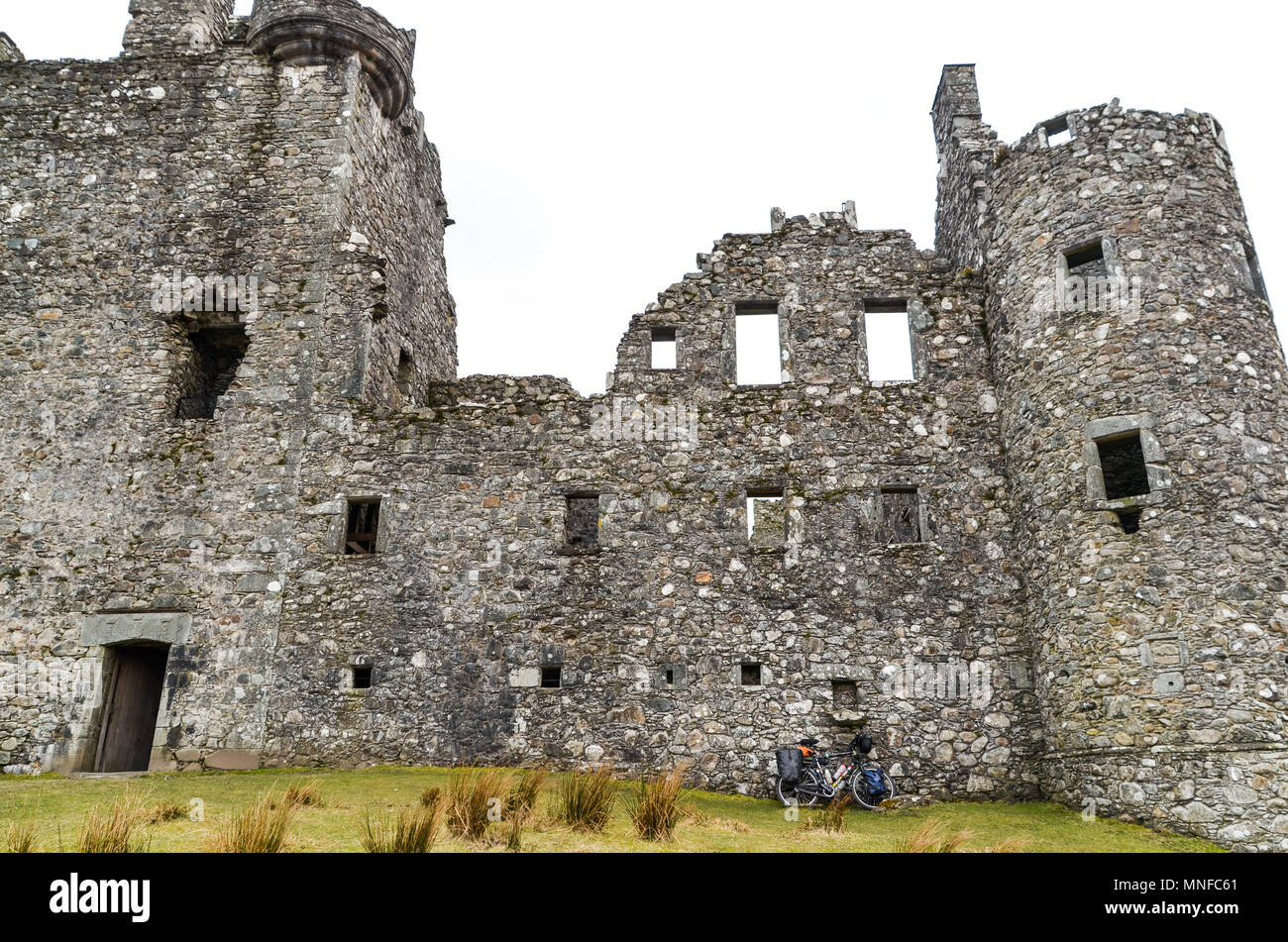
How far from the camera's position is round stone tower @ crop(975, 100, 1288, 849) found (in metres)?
9.59

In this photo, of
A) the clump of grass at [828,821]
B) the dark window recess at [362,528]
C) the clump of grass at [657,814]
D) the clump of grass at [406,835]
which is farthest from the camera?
the dark window recess at [362,528]

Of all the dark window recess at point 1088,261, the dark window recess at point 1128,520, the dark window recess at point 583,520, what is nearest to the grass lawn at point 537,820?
the dark window recess at point 1128,520

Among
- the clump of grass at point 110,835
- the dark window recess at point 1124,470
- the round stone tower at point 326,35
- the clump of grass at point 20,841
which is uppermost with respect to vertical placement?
Result: the round stone tower at point 326,35

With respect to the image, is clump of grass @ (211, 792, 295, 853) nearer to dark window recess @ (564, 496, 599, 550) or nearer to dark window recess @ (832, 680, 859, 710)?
dark window recess @ (564, 496, 599, 550)

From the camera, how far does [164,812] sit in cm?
797

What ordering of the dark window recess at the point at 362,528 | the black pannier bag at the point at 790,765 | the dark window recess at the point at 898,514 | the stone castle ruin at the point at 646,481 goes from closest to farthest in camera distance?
1. the stone castle ruin at the point at 646,481
2. the black pannier bag at the point at 790,765
3. the dark window recess at the point at 898,514
4. the dark window recess at the point at 362,528

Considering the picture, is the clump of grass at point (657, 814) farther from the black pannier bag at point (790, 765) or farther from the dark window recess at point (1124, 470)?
the dark window recess at point (1124, 470)

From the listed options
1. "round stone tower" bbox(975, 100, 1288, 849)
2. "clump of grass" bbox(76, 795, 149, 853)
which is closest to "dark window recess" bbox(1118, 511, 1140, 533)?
"round stone tower" bbox(975, 100, 1288, 849)

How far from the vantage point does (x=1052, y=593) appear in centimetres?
1125

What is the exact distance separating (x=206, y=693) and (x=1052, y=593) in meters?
11.4

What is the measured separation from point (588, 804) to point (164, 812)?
381 centimetres

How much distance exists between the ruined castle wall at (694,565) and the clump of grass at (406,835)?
16.5 ft

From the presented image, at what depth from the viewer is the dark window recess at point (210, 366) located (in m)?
14.3

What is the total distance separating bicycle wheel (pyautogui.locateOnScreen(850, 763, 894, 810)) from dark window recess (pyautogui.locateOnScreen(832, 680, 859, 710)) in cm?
87
